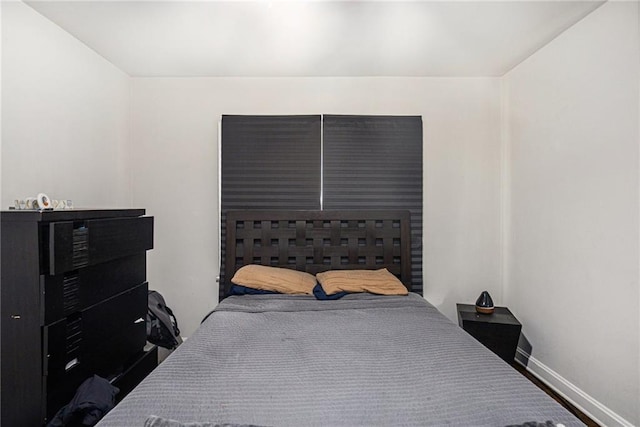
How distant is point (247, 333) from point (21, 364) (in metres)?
1.07

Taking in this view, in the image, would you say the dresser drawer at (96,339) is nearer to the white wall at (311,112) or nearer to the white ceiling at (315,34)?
the white wall at (311,112)

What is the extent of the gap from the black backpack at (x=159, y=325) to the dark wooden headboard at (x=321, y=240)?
58cm

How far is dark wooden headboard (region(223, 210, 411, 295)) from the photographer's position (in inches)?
132

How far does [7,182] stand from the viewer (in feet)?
7.22

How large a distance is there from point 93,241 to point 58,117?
3.56 ft

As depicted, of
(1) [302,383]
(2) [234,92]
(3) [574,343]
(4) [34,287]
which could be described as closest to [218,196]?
(2) [234,92]

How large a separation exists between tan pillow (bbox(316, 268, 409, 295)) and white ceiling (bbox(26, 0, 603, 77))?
179 centimetres

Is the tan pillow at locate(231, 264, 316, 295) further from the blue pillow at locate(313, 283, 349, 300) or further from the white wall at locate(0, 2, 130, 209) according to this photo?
the white wall at locate(0, 2, 130, 209)

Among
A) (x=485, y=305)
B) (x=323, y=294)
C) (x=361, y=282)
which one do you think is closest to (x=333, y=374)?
(x=323, y=294)

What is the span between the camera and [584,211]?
98.3 inches

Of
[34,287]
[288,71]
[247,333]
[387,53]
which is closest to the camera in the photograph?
[34,287]

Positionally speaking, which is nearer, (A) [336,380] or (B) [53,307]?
(A) [336,380]

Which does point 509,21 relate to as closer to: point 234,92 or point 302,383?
point 234,92

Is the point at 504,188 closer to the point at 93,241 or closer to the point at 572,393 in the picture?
the point at 572,393
